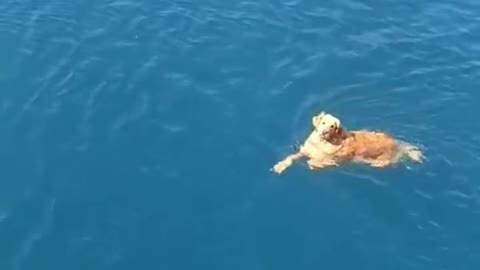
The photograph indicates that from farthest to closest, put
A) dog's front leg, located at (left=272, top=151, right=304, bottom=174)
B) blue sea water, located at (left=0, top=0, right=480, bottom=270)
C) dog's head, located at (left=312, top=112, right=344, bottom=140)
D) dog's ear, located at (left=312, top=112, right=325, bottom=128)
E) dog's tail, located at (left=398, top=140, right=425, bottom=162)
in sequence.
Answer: dog's tail, located at (left=398, top=140, right=425, bottom=162)
dog's ear, located at (left=312, top=112, right=325, bottom=128)
dog's front leg, located at (left=272, top=151, right=304, bottom=174)
dog's head, located at (left=312, top=112, right=344, bottom=140)
blue sea water, located at (left=0, top=0, right=480, bottom=270)

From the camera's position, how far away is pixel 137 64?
2502cm

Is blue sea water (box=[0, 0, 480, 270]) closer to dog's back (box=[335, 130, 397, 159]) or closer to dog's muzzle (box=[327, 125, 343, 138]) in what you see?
dog's back (box=[335, 130, 397, 159])

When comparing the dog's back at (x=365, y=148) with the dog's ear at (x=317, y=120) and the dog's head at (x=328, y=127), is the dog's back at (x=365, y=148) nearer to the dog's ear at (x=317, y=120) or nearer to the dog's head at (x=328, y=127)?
the dog's head at (x=328, y=127)

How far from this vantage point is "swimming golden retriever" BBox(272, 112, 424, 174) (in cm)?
2186

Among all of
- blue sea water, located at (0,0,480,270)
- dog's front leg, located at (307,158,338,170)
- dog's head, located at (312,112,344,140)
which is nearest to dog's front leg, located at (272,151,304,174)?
blue sea water, located at (0,0,480,270)

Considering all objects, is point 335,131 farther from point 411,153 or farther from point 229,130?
point 229,130

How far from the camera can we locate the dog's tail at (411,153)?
2211 centimetres

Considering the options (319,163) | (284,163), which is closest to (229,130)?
(284,163)

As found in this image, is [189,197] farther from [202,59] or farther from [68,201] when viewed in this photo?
[202,59]

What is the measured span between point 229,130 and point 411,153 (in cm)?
427

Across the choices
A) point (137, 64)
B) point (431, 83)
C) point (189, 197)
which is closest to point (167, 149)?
point (189, 197)

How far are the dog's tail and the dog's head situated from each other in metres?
1.45

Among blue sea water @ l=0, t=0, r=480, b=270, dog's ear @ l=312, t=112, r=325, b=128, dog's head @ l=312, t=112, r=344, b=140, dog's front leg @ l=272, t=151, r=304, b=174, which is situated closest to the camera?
blue sea water @ l=0, t=0, r=480, b=270

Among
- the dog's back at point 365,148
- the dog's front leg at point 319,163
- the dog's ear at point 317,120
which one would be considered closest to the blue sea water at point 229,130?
the dog's front leg at point 319,163
